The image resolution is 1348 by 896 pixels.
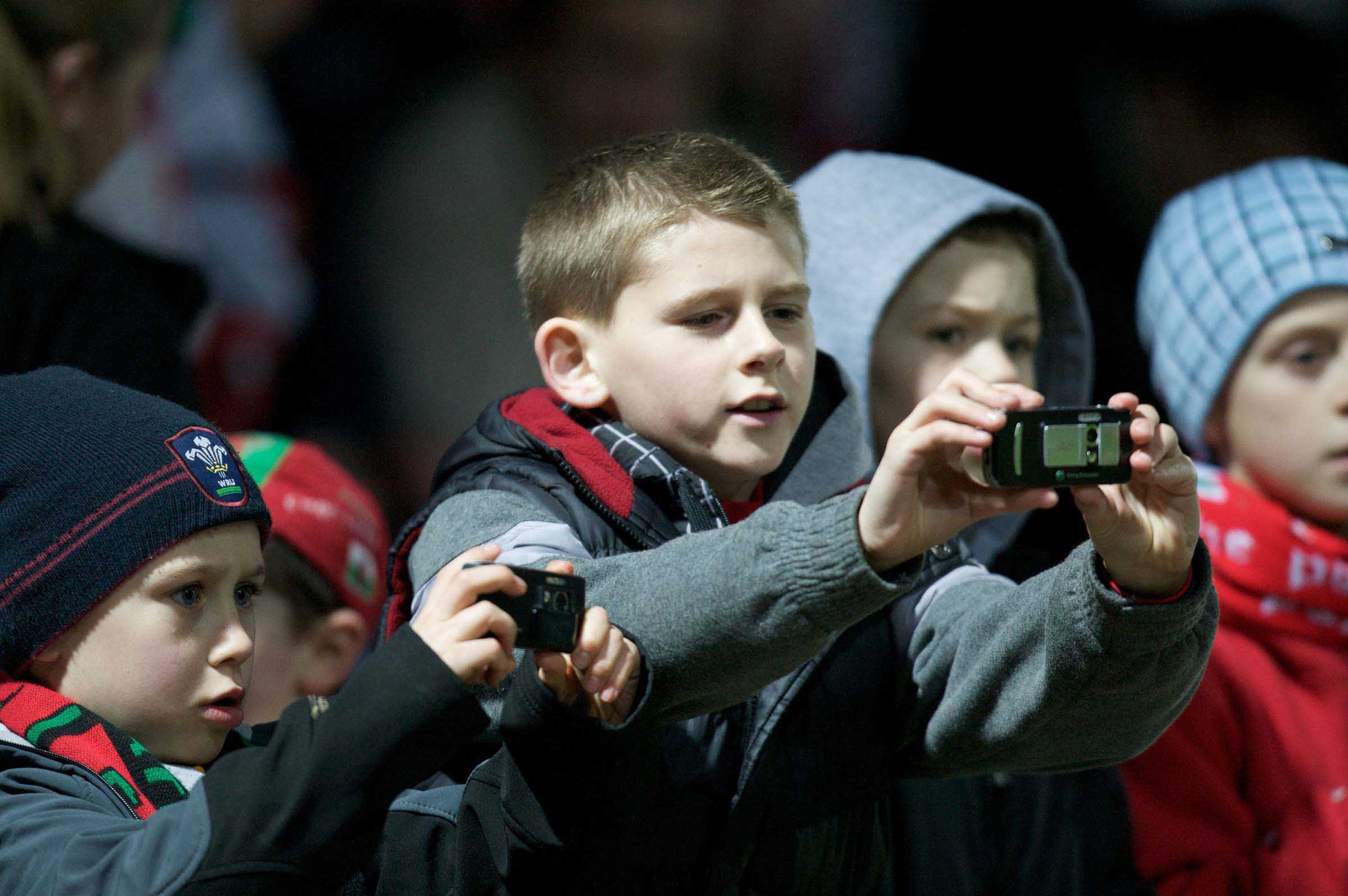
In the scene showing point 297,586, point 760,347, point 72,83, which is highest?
point 72,83

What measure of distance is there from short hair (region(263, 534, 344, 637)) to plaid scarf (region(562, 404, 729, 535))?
878 mm

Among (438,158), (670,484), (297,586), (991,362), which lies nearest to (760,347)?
(670,484)

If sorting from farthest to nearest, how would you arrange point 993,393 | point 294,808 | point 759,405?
point 759,405
point 993,393
point 294,808

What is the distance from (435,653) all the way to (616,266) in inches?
27.6

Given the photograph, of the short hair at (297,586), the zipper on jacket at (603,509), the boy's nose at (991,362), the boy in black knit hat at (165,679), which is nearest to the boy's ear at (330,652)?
the short hair at (297,586)

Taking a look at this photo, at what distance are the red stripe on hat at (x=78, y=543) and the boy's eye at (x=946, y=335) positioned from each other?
1.30 metres

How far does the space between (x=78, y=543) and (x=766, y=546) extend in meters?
0.73

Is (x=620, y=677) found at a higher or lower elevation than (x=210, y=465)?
lower

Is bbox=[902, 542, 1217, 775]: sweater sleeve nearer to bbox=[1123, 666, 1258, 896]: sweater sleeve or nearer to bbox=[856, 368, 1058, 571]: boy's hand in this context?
bbox=[856, 368, 1058, 571]: boy's hand

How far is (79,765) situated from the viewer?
1618 mm

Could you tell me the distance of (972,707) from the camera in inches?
75.4

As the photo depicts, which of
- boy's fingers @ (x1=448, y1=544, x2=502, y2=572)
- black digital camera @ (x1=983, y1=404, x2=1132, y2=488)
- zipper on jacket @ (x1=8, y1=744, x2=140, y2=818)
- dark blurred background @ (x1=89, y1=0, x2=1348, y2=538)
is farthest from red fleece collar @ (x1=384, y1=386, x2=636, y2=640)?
dark blurred background @ (x1=89, y1=0, x2=1348, y2=538)

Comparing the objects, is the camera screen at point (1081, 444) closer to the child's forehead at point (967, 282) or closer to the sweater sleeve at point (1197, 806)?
the child's forehead at point (967, 282)

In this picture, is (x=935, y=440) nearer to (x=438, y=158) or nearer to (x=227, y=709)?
(x=227, y=709)
